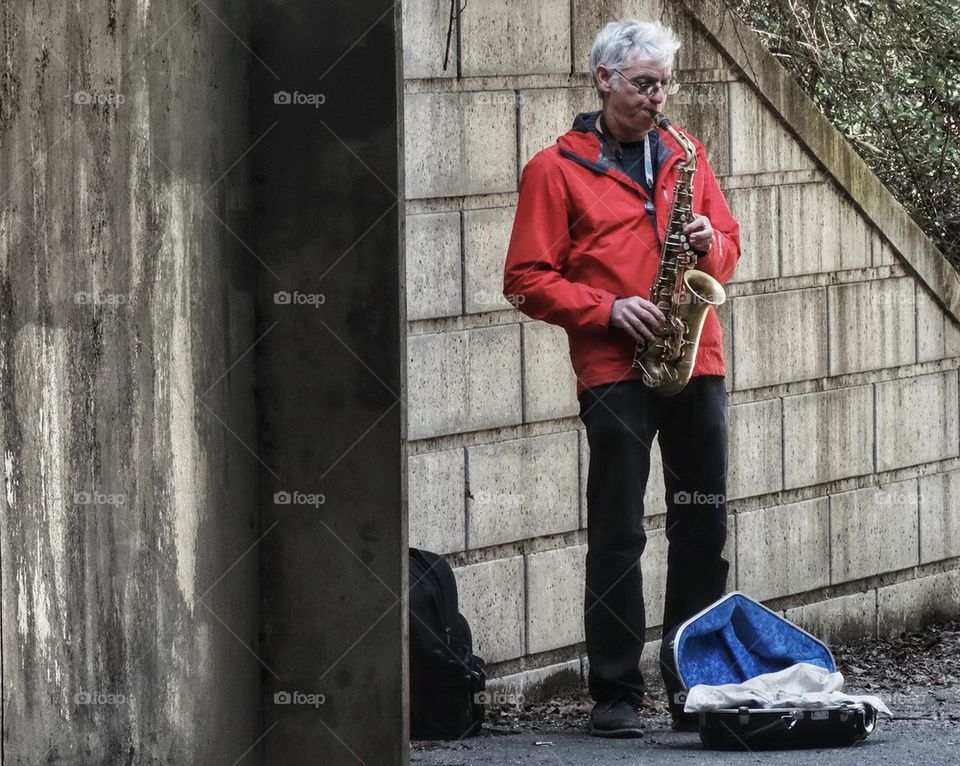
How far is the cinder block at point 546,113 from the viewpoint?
672 centimetres

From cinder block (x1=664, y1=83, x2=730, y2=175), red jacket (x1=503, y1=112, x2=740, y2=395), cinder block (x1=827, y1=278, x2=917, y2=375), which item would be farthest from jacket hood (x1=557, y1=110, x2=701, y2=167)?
cinder block (x1=827, y1=278, x2=917, y2=375)

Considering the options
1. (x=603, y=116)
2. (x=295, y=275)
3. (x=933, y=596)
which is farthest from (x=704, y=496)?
(x=933, y=596)

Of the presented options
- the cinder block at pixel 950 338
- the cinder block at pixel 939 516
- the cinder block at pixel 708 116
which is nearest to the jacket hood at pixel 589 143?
the cinder block at pixel 708 116

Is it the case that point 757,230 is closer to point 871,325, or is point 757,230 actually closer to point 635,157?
point 871,325

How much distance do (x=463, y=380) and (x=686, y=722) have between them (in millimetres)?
1373

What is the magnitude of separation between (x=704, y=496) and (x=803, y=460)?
1.99 meters

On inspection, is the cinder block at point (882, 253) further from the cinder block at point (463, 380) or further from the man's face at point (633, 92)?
the man's face at point (633, 92)

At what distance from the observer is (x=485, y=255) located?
259 inches

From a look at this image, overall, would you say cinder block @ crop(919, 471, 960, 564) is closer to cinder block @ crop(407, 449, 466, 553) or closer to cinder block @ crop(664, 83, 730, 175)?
cinder block @ crop(664, 83, 730, 175)

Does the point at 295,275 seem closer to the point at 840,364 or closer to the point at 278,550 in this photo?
the point at 278,550

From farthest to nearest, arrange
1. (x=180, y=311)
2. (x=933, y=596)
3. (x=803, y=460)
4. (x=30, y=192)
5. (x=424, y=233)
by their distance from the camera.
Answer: (x=933, y=596), (x=803, y=460), (x=424, y=233), (x=180, y=311), (x=30, y=192)

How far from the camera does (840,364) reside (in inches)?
318

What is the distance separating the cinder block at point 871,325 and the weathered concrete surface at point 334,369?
3.53 meters

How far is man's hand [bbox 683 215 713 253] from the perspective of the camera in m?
5.82
